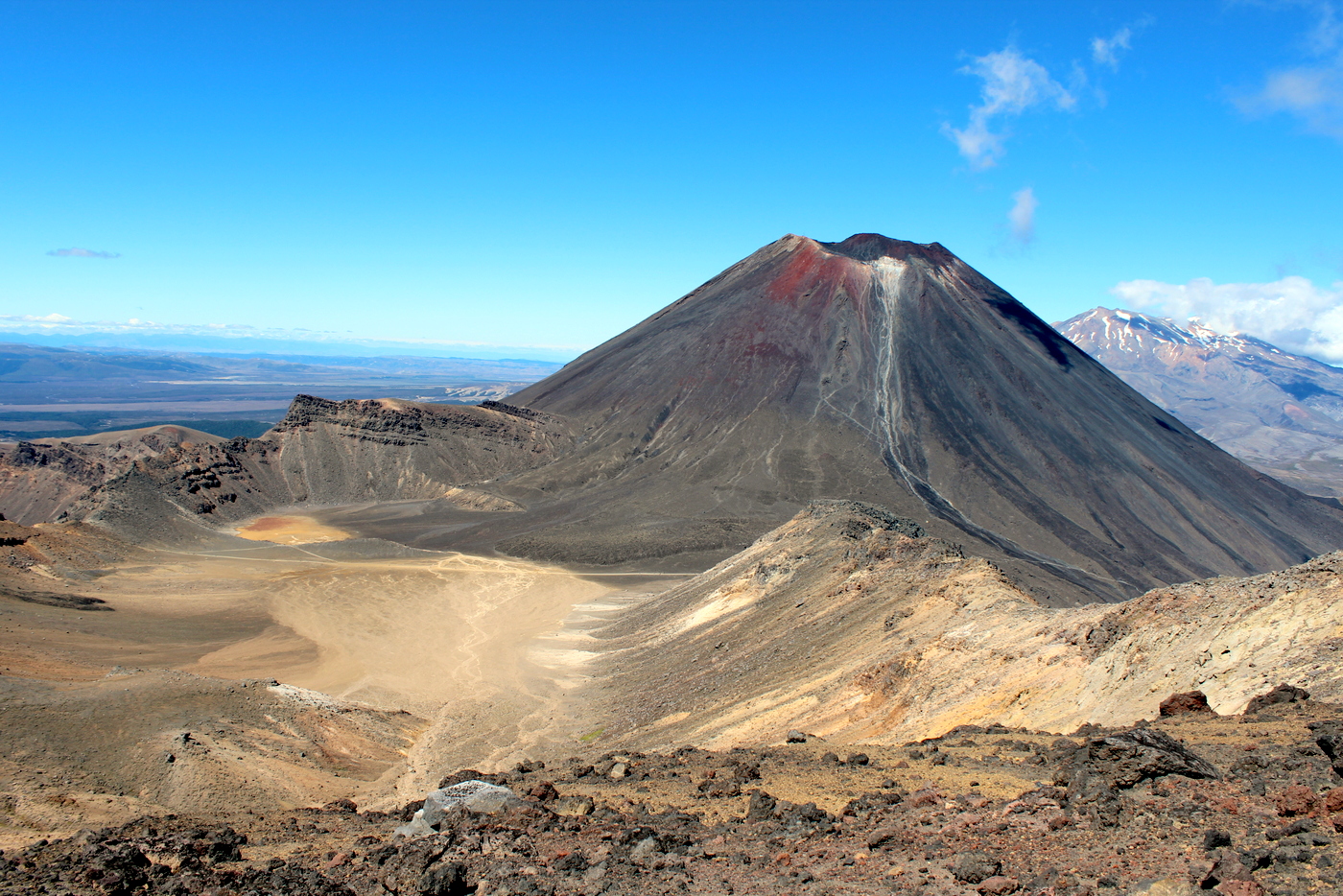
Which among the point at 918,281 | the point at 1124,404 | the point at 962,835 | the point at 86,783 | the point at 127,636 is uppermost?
the point at 918,281

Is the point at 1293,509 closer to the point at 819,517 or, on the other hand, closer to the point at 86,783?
the point at 819,517

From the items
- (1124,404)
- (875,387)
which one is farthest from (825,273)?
(1124,404)

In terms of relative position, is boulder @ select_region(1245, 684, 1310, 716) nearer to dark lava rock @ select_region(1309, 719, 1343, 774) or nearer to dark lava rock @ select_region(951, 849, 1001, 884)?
dark lava rock @ select_region(1309, 719, 1343, 774)

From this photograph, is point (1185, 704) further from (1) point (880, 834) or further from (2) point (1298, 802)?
(1) point (880, 834)

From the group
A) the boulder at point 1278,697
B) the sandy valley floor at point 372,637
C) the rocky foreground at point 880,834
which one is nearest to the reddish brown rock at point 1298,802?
the rocky foreground at point 880,834

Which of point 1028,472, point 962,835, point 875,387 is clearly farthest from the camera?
point 875,387

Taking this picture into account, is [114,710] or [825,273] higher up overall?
[825,273]

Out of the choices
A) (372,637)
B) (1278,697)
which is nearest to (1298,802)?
(1278,697)

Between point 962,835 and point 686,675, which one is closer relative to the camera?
point 962,835
